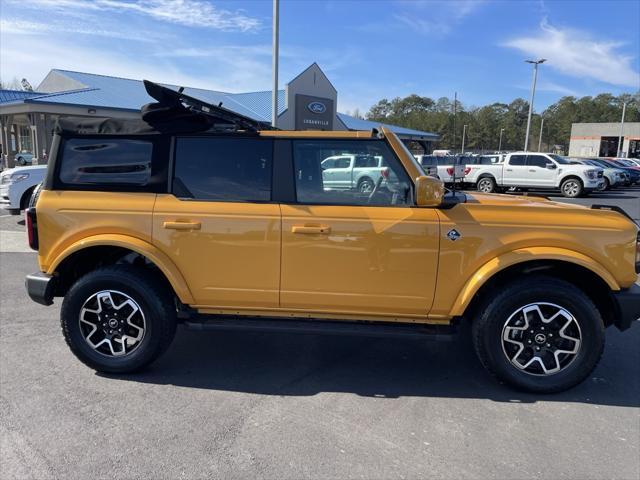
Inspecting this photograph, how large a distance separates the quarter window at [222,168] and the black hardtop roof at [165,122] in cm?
11

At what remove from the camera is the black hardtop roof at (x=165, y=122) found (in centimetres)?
366

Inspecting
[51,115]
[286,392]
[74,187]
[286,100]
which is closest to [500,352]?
[286,392]

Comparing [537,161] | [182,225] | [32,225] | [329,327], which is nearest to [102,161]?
[32,225]

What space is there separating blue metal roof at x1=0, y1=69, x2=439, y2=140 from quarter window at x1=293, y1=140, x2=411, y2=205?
1890 cm

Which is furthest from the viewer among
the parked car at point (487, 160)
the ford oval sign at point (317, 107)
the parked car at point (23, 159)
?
the ford oval sign at point (317, 107)

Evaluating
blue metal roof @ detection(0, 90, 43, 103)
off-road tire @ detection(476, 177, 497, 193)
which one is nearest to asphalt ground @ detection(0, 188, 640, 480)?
off-road tire @ detection(476, 177, 497, 193)

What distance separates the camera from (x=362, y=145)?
3678mm

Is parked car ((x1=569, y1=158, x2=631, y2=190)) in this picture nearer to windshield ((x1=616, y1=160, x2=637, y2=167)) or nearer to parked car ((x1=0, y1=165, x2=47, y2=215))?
windshield ((x1=616, y1=160, x2=637, y2=167))

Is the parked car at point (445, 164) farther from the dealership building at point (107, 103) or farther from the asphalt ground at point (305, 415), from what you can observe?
the asphalt ground at point (305, 415)

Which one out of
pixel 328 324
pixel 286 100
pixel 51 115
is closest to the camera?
pixel 328 324

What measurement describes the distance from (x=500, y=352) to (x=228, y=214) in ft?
7.31

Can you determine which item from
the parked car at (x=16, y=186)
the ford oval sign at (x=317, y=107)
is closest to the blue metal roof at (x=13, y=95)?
the ford oval sign at (x=317, y=107)

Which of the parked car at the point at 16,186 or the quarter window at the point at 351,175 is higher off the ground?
the quarter window at the point at 351,175

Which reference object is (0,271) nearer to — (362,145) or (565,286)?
(362,145)
